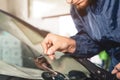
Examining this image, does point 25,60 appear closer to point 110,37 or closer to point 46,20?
point 46,20

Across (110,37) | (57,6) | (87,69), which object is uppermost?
(57,6)

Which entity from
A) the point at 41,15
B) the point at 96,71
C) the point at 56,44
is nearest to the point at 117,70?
the point at 96,71

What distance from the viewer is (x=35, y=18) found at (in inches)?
38.1

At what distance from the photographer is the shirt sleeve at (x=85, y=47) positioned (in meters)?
0.99

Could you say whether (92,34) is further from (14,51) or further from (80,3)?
(14,51)

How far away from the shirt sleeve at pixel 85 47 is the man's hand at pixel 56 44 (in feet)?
0.06

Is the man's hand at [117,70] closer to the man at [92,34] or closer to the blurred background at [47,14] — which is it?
the man at [92,34]

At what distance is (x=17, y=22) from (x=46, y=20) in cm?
11

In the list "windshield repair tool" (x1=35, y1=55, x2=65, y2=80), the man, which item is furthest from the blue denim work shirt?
"windshield repair tool" (x1=35, y1=55, x2=65, y2=80)

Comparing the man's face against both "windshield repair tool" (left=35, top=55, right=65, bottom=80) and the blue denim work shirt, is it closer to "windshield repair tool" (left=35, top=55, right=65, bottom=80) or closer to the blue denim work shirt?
→ the blue denim work shirt

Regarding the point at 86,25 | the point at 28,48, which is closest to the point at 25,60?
the point at 28,48

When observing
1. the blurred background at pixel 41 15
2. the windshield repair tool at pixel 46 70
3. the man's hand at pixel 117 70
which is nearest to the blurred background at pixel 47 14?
the blurred background at pixel 41 15

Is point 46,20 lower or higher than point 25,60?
higher

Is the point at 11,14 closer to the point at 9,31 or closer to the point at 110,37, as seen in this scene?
the point at 9,31
